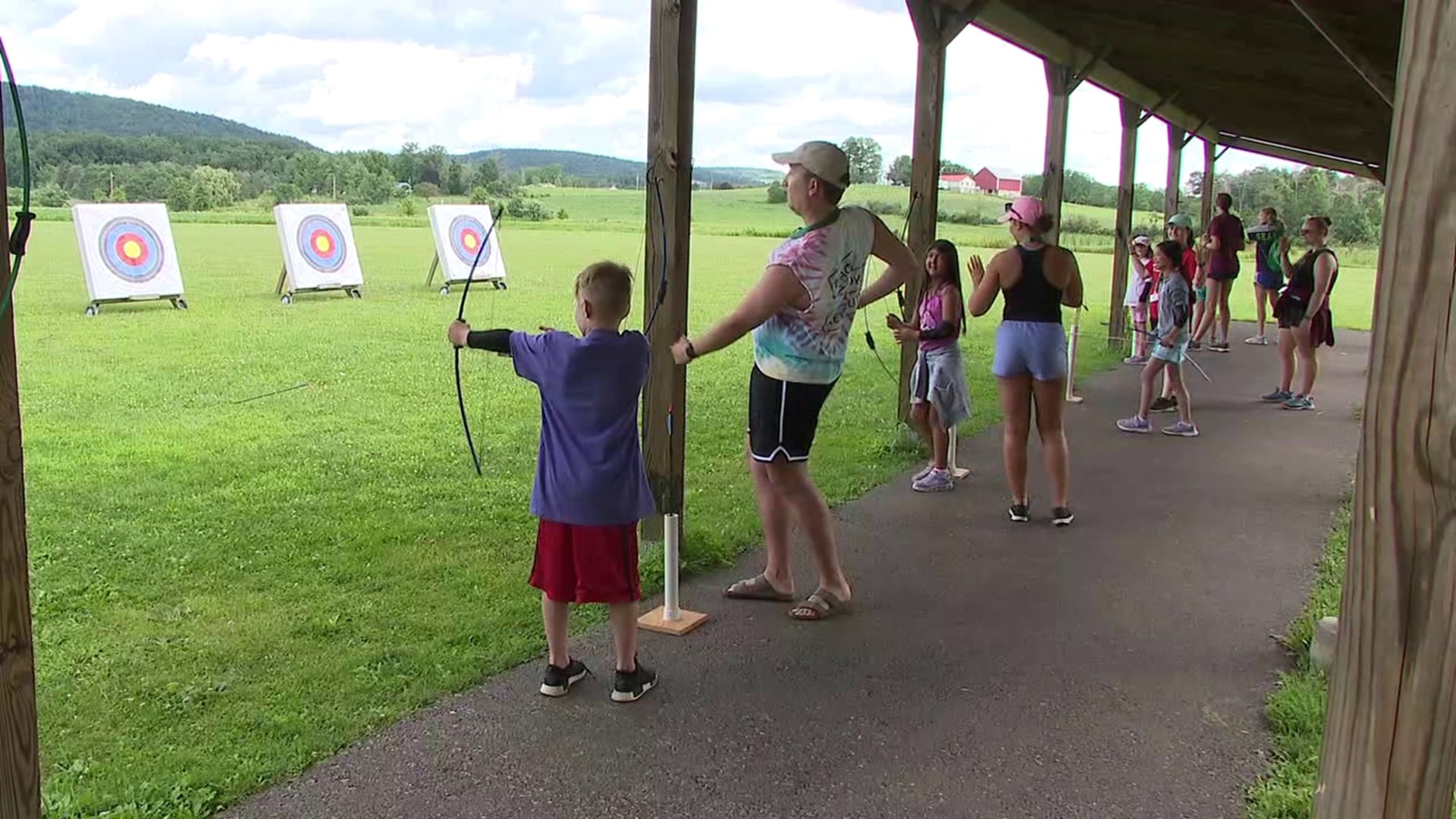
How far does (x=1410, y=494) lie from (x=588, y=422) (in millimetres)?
1832

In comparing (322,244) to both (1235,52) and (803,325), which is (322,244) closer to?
(1235,52)

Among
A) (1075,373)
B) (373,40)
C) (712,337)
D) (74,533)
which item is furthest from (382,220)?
(712,337)

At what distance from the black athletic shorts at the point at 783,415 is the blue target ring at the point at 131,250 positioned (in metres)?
10.8

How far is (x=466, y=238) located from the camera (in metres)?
16.2

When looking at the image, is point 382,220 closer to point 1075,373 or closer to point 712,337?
point 1075,373

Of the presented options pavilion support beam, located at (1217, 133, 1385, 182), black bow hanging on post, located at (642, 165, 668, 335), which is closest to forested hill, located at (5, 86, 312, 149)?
black bow hanging on post, located at (642, 165, 668, 335)

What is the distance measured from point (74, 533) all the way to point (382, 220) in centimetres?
2301

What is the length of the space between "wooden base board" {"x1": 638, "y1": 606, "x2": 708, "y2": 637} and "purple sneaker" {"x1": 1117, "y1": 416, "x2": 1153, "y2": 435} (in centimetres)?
436

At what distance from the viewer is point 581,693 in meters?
2.98

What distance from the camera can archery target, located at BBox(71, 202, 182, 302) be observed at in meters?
11.9

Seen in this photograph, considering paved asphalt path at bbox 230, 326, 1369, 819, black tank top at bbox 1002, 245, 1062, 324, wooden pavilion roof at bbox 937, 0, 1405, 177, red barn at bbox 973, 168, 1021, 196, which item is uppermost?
wooden pavilion roof at bbox 937, 0, 1405, 177

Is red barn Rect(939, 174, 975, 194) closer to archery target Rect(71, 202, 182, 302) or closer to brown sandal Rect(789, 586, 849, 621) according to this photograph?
brown sandal Rect(789, 586, 849, 621)

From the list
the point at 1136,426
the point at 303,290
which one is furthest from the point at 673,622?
the point at 303,290

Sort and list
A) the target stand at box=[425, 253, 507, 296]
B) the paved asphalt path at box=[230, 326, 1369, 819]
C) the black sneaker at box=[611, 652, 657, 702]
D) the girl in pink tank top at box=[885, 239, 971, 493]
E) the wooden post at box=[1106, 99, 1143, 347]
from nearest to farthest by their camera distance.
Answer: the paved asphalt path at box=[230, 326, 1369, 819] → the black sneaker at box=[611, 652, 657, 702] → the girl in pink tank top at box=[885, 239, 971, 493] → the wooden post at box=[1106, 99, 1143, 347] → the target stand at box=[425, 253, 507, 296]
